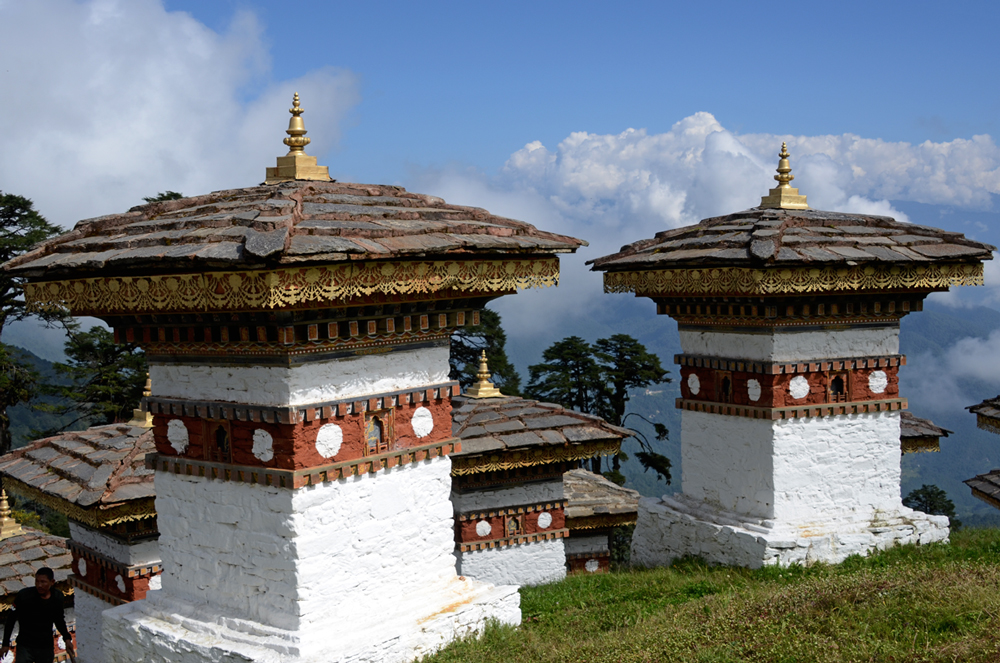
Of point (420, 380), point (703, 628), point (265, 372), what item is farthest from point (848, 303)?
point (265, 372)

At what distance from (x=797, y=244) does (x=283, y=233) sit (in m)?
4.98

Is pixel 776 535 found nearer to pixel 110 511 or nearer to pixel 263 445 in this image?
pixel 263 445

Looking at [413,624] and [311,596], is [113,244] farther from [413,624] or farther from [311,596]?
[413,624]

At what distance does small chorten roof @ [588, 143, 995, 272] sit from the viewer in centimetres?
787

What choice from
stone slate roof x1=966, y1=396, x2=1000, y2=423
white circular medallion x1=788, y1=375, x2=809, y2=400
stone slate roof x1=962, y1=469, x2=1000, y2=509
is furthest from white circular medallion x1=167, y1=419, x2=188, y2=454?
stone slate roof x1=962, y1=469, x2=1000, y2=509

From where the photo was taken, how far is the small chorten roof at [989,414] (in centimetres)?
896

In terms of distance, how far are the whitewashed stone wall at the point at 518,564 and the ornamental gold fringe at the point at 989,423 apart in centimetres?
486

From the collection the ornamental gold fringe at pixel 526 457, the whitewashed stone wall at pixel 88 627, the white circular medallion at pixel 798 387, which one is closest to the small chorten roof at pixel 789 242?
the white circular medallion at pixel 798 387

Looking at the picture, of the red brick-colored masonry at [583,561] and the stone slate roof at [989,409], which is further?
the red brick-colored masonry at [583,561]

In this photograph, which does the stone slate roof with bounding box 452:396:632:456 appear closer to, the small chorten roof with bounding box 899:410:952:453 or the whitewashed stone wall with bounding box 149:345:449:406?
the whitewashed stone wall with bounding box 149:345:449:406

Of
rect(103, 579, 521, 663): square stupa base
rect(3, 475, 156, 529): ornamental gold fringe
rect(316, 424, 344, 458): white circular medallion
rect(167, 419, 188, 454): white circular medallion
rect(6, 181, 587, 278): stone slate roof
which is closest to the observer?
rect(6, 181, 587, 278): stone slate roof

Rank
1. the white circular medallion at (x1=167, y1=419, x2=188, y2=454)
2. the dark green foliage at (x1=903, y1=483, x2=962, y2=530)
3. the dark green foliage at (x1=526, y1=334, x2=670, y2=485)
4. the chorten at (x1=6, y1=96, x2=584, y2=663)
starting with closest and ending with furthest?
the chorten at (x1=6, y1=96, x2=584, y2=663), the white circular medallion at (x1=167, y1=419, x2=188, y2=454), the dark green foliage at (x1=526, y1=334, x2=670, y2=485), the dark green foliage at (x1=903, y1=483, x2=962, y2=530)

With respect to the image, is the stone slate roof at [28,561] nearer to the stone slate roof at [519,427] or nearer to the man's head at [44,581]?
the man's head at [44,581]

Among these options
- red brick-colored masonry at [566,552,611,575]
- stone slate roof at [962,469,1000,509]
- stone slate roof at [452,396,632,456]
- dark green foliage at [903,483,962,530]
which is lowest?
dark green foliage at [903,483,962,530]
